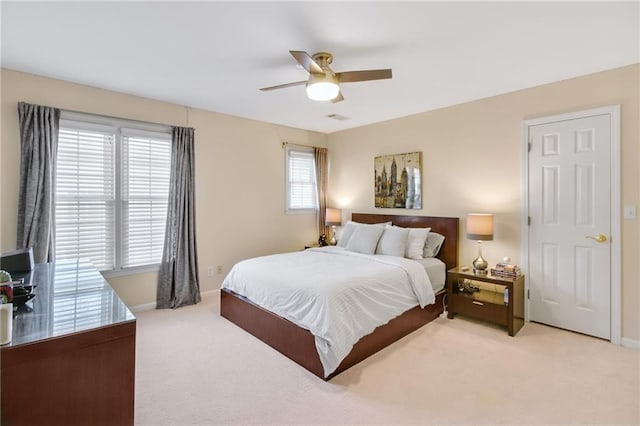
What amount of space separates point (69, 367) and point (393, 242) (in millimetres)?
3320

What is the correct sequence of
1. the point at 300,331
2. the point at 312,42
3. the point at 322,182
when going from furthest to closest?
1. the point at 322,182
2. the point at 300,331
3. the point at 312,42

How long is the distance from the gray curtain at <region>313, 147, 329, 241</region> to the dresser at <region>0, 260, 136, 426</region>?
440 centimetres

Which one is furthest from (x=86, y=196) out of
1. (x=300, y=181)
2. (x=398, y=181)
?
(x=398, y=181)

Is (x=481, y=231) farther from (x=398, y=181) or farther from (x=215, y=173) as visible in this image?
(x=215, y=173)

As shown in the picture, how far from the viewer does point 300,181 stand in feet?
18.1

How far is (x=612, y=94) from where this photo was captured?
9.75 ft

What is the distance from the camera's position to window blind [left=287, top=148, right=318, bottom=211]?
536cm

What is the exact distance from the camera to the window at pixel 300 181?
534cm

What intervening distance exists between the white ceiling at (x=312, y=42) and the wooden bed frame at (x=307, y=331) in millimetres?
1994

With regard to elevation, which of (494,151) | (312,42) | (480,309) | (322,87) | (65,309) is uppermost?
(312,42)

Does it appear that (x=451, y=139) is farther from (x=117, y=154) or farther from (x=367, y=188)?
(x=117, y=154)


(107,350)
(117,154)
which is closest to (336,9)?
(107,350)

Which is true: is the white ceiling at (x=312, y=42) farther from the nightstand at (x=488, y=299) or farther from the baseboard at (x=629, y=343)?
the baseboard at (x=629, y=343)

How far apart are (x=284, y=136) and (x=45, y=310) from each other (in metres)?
4.23
